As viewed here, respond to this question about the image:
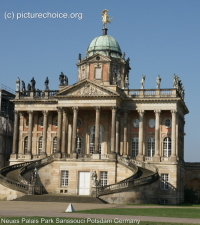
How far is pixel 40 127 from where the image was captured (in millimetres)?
72875

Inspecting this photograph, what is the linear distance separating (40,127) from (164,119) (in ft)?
57.9

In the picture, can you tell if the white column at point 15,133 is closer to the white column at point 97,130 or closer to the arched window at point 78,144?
the arched window at point 78,144

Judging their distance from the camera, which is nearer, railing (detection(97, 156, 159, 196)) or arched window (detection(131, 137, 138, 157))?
railing (detection(97, 156, 159, 196))

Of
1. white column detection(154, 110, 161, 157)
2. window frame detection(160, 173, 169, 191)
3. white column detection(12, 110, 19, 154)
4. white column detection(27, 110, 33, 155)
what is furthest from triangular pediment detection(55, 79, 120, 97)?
window frame detection(160, 173, 169, 191)

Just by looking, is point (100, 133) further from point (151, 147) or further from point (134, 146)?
point (151, 147)

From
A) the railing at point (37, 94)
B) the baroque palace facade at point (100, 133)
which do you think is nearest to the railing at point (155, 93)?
the baroque palace facade at point (100, 133)

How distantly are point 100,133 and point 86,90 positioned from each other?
6917mm

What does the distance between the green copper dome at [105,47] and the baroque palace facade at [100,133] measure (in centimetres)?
53

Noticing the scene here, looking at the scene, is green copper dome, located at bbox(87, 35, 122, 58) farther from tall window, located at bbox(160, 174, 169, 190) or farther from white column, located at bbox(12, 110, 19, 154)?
tall window, located at bbox(160, 174, 169, 190)

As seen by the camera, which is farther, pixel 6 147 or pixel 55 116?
pixel 6 147

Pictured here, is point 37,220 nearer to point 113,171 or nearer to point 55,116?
point 113,171

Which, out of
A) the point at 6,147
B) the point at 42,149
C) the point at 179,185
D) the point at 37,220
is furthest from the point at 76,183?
the point at 37,220

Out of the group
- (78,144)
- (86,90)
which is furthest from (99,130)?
(86,90)

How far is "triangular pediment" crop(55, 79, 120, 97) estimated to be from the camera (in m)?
65.6
